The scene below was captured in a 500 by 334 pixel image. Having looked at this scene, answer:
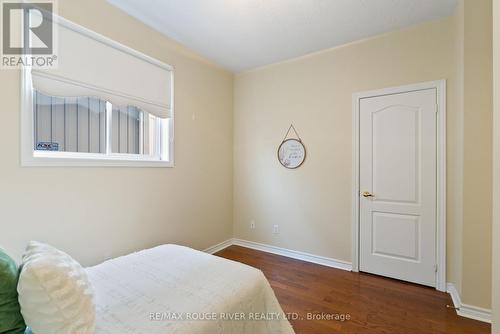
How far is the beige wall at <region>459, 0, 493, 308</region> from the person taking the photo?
1.89m

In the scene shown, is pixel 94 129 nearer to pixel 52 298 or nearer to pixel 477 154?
pixel 52 298

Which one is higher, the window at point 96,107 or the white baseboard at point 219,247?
the window at point 96,107

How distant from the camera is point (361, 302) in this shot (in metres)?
2.18

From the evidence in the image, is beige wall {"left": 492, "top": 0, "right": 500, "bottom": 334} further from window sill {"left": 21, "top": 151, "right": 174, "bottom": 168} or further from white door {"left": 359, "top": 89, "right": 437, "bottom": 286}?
window sill {"left": 21, "top": 151, "right": 174, "bottom": 168}

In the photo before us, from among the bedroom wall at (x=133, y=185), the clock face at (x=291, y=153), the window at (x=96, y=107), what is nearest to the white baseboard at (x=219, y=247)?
the bedroom wall at (x=133, y=185)

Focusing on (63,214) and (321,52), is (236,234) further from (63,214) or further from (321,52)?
(321,52)

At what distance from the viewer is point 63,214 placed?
1.90 m

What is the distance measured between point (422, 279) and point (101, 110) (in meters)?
3.84

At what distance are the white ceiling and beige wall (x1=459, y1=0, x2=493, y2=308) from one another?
1.58 ft

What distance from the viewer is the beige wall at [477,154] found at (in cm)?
189

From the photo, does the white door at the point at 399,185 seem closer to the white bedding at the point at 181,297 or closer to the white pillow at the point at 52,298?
the white bedding at the point at 181,297

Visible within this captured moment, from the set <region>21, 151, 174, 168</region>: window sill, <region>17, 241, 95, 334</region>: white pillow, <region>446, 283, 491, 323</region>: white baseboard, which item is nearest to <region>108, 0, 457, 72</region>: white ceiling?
<region>21, 151, 174, 168</region>: window sill

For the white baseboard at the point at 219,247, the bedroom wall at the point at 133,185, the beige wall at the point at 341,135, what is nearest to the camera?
the bedroom wall at the point at 133,185

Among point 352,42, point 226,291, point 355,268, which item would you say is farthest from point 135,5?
point 355,268
